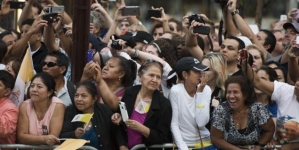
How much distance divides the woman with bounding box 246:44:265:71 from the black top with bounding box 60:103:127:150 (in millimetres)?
2355

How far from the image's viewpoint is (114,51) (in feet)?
41.2

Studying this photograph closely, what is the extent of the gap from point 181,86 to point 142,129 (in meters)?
0.74

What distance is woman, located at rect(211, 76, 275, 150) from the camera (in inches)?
425

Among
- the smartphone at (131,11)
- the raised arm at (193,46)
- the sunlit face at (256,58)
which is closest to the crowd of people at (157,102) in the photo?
the raised arm at (193,46)

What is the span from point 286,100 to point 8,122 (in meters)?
3.01

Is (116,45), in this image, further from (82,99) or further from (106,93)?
(82,99)

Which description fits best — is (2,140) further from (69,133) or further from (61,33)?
(61,33)

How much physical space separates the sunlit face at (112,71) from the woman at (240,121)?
1346 mm

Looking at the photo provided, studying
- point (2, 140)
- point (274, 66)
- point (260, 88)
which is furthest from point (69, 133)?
point (274, 66)

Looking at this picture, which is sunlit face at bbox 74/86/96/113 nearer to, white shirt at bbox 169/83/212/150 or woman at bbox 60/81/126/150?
woman at bbox 60/81/126/150

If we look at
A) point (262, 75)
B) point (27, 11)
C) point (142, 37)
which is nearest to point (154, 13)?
point (142, 37)

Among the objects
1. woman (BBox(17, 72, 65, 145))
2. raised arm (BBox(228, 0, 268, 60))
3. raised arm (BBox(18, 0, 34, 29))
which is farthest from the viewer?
raised arm (BBox(18, 0, 34, 29))

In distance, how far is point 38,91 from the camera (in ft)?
35.9

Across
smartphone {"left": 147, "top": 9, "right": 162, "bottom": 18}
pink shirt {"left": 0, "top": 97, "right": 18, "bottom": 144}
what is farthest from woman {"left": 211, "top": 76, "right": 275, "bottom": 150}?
smartphone {"left": 147, "top": 9, "right": 162, "bottom": 18}
